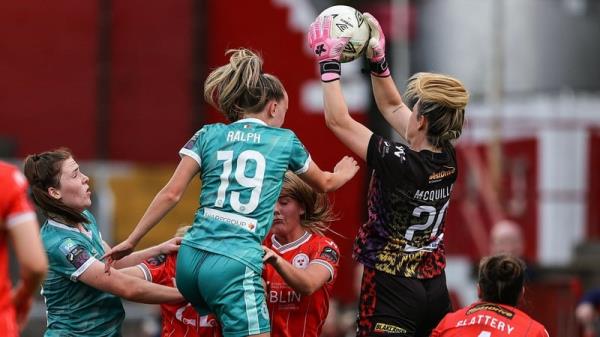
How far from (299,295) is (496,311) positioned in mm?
923

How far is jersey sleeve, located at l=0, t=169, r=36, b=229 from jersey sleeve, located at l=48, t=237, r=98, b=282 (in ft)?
3.44

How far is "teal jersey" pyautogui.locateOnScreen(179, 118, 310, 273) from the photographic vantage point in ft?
18.8

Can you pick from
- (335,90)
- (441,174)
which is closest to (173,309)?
(335,90)

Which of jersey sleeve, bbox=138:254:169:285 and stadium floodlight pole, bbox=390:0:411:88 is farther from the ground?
stadium floodlight pole, bbox=390:0:411:88

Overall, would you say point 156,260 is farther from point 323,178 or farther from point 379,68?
point 379,68

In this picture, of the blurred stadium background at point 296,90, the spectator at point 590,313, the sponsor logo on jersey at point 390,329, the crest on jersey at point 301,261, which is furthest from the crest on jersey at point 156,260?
the blurred stadium background at point 296,90

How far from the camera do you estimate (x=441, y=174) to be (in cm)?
610

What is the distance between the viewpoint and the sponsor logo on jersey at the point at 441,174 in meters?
6.05

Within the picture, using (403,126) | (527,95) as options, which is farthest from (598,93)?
(403,126)

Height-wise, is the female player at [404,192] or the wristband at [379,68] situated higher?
the wristband at [379,68]

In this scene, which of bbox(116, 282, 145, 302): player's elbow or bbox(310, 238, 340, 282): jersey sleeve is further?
bbox(310, 238, 340, 282): jersey sleeve

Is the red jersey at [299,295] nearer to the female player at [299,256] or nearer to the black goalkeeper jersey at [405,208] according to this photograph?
the female player at [299,256]

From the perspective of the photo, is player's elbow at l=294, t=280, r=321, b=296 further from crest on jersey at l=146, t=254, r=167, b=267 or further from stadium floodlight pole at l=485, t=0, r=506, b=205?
stadium floodlight pole at l=485, t=0, r=506, b=205

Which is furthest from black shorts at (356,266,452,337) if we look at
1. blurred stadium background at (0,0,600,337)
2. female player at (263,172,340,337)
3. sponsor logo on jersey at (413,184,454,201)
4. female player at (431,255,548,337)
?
blurred stadium background at (0,0,600,337)
